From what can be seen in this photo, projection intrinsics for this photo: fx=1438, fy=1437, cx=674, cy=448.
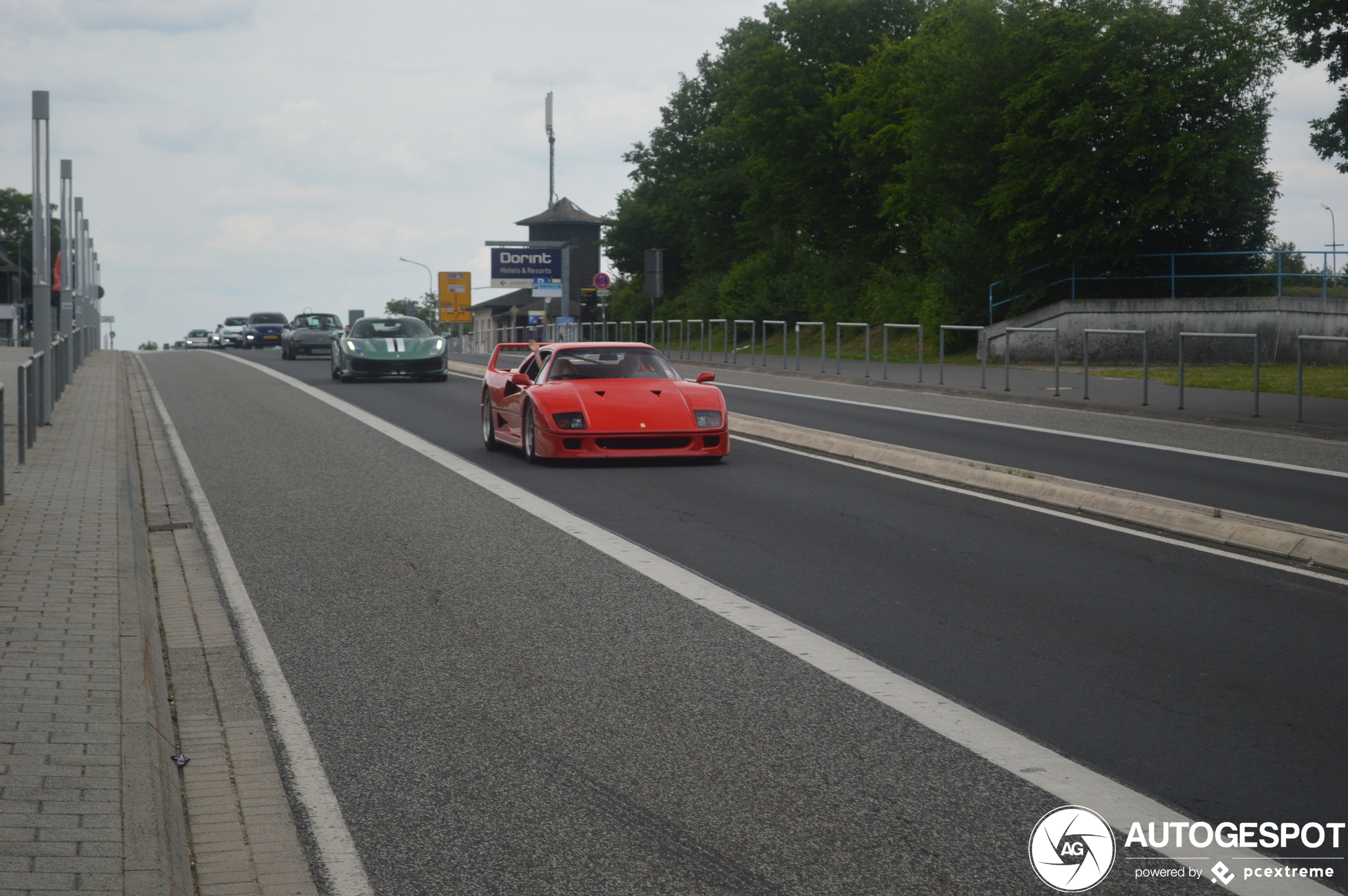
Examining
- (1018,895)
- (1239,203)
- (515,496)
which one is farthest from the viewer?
(1239,203)

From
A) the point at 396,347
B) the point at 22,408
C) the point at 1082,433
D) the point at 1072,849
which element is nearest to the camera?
the point at 1072,849

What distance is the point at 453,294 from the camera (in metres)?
119

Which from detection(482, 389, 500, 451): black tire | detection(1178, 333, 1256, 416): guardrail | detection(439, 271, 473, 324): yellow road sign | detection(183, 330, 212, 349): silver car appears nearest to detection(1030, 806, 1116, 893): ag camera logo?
detection(482, 389, 500, 451): black tire

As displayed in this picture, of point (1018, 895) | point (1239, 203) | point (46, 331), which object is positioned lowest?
point (1018, 895)

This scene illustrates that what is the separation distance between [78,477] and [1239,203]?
30688 mm

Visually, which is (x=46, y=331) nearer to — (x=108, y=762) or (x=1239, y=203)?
(x=108, y=762)

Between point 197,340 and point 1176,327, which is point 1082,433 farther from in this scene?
point 197,340

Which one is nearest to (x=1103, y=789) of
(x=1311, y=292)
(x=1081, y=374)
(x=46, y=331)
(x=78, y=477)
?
(x=78, y=477)

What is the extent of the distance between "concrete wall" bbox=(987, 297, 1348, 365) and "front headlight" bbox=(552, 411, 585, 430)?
2059 centimetres

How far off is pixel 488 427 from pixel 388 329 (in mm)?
15443

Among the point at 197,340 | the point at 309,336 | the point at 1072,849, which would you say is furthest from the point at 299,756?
the point at 197,340

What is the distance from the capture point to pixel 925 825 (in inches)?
161

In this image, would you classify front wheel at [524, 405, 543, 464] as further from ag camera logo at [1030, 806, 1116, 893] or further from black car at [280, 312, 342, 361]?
black car at [280, 312, 342, 361]

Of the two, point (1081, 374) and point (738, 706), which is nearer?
point (738, 706)
